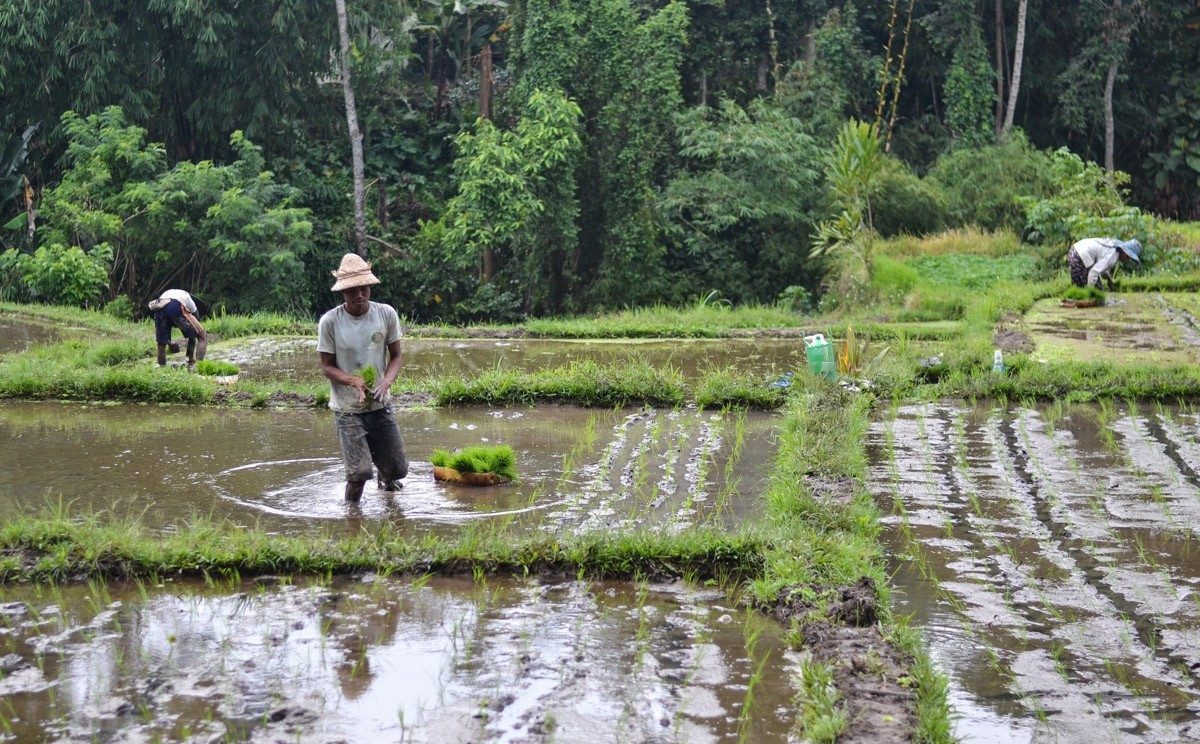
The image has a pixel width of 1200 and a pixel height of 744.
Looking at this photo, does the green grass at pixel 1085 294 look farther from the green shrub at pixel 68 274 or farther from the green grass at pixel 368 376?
the green shrub at pixel 68 274

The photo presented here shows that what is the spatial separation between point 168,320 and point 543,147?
9.19 metres

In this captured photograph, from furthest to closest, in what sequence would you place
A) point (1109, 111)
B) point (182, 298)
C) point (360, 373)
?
point (1109, 111), point (182, 298), point (360, 373)

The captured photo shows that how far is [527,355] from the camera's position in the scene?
12.8 m

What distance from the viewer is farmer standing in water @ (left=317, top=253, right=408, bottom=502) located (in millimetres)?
6711

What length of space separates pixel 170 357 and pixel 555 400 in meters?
4.27

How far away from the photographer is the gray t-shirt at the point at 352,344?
22.3 ft

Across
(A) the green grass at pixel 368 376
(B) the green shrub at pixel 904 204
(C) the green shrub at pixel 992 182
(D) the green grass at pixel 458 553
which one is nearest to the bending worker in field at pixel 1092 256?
(B) the green shrub at pixel 904 204

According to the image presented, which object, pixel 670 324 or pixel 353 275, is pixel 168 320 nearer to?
pixel 353 275

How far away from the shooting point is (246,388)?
1023 cm

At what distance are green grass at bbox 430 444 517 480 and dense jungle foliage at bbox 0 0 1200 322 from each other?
1073 cm

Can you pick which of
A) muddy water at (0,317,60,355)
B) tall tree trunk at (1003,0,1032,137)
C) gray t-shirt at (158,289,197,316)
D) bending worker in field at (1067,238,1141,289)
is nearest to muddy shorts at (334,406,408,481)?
gray t-shirt at (158,289,197,316)

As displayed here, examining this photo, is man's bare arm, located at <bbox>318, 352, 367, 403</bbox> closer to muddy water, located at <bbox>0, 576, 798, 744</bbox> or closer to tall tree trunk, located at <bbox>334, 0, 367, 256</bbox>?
muddy water, located at <bbox>0, 576, 798, 744</bbox>

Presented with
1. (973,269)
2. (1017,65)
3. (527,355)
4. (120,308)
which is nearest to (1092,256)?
(973,269)

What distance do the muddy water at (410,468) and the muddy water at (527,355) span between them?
6.66ft
